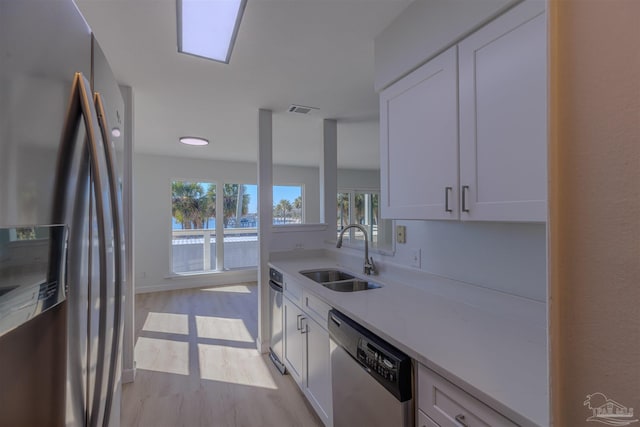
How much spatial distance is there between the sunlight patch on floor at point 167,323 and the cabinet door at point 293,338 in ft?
5.45

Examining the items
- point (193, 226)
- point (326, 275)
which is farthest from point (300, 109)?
point (193, 226)

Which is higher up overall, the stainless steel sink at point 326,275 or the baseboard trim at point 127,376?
the stainless steel sink at point 326,275

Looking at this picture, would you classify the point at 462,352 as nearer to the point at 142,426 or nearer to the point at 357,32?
the point at 357,32

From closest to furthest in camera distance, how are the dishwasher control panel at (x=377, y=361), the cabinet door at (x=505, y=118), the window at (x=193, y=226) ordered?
the cabinet door at (x=505, y=118) → the dishwasher control panel at (x=377, y=361) → the window at (x=193, y=226)

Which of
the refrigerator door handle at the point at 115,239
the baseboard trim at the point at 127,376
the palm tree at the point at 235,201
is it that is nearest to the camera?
the refrigerator door handle at the point at 115,239

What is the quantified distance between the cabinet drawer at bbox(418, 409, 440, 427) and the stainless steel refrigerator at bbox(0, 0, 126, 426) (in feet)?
3.10

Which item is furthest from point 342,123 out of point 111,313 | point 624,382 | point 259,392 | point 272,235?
point 624,382

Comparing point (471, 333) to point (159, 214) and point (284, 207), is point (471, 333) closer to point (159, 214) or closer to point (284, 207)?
point (159, 214)

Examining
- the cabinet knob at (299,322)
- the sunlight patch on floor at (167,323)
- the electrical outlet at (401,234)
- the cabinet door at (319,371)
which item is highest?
the electrical outlet at (401,234)

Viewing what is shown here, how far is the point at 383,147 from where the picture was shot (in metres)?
1.75

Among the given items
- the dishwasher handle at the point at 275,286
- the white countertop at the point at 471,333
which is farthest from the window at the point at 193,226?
the white countertop at the point at 471,333

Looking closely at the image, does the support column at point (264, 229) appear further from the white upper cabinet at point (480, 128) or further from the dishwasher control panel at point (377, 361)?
the dishwasher control panel at point (377, 361)

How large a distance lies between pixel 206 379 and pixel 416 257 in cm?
202

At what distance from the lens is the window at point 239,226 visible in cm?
593
